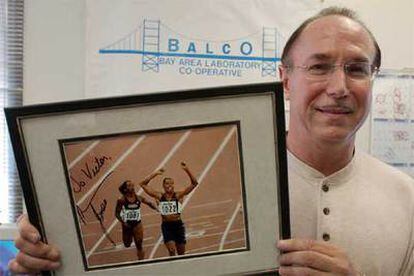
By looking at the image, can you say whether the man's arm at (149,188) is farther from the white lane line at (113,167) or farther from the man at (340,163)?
the man at (340,163)

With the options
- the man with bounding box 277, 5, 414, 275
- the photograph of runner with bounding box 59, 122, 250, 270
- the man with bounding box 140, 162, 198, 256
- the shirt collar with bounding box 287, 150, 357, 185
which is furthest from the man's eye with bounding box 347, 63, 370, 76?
the man with bounding box 140, 162, 198, 256

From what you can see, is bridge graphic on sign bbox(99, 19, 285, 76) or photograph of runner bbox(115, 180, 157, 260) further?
bridge graphic on sign bbox(99, 19, 285, 76)

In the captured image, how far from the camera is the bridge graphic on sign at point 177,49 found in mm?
1868

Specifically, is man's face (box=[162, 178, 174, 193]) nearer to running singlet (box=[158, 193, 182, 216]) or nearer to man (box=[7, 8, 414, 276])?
running singlet (box=[158, 193, 182, 216])

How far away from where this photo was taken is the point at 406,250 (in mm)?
981

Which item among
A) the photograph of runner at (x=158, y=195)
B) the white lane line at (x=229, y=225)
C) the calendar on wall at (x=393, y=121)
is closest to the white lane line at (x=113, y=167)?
the photograph of runner at (x=158, y=195)

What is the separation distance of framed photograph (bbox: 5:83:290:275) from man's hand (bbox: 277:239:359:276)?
24 mm

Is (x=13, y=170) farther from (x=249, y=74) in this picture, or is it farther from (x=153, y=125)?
(x=153, y=125)

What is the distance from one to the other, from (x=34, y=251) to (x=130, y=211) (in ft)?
0.61

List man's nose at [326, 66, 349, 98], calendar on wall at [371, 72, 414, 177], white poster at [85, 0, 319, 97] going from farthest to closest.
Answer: calendar on wall at [371, 72, 414, 177], white poster at [85, 0, 319, 97], man's nose at [326, 66, 349, 98]

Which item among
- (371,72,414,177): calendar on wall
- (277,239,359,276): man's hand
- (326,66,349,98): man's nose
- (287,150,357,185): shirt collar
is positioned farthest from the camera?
(371,72,414,177): calendar on wall

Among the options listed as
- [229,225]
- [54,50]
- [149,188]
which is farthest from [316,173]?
[54,50]

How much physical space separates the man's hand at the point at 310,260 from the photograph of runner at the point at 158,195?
8 centimetres

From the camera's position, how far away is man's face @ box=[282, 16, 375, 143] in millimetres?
922
